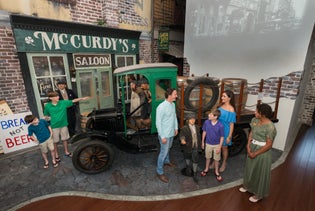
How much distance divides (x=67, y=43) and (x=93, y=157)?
3649mm

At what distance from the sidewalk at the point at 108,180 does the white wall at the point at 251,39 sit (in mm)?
2657

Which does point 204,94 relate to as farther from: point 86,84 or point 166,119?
point 86,84

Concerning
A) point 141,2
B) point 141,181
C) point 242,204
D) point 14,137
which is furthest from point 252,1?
point 14,137

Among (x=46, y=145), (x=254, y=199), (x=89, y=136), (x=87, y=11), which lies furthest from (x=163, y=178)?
(x=87, y=11)

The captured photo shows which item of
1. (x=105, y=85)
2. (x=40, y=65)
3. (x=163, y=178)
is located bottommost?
(x=163, y=178)

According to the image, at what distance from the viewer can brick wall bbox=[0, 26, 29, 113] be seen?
4441mm

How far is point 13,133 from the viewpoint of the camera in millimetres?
4777

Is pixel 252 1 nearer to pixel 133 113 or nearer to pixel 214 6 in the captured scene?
pixel 214 6

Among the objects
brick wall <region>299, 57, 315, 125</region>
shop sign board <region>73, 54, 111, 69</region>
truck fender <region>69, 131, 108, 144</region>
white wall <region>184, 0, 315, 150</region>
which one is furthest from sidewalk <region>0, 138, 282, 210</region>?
brick wall <region>299, 57, 315, 125</region>

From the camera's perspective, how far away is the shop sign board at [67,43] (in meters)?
4.66

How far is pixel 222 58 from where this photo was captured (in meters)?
5.85

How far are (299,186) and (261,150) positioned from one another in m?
1.78

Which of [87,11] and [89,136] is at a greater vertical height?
[87,11]

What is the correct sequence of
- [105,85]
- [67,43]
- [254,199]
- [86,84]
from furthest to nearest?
[105,85] → [86,84] → [67,43] → [254,199]
